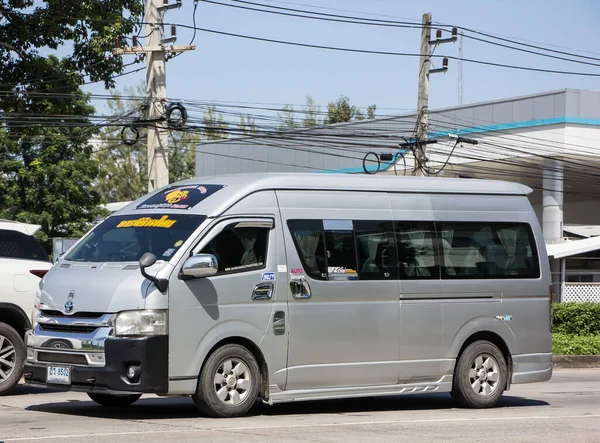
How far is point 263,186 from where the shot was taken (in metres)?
11.5

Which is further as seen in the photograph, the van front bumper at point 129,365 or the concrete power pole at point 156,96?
the concrete power pole at point 156,96

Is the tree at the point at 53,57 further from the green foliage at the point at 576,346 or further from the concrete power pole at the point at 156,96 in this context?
the green foliage at the point at 576,346

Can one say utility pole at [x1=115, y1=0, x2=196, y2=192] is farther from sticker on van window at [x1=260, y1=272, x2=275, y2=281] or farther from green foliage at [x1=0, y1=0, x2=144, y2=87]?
sticker on van window at [x1=260, y1=272, x2=275, y2=281]

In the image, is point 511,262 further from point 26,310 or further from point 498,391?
point 26,310

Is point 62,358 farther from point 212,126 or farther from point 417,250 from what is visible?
point 212,126

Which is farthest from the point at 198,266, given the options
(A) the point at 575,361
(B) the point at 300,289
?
(A) the point at 575,361

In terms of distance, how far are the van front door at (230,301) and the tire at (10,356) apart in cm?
355

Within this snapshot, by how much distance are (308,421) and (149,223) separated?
105 inches

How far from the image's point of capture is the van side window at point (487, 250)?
12.8 m

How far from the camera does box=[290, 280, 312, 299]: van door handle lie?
1138 centimetres

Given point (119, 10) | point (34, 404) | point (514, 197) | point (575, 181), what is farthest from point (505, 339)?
point (575, 181)

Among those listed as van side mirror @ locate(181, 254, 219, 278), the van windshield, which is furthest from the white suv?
van side mirror @ locate(181, 254, 219, 278)

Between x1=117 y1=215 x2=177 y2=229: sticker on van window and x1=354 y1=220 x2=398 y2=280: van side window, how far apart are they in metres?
2.20

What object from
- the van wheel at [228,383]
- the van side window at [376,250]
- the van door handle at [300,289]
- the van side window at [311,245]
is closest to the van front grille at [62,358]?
the van wheel at [228,383]
